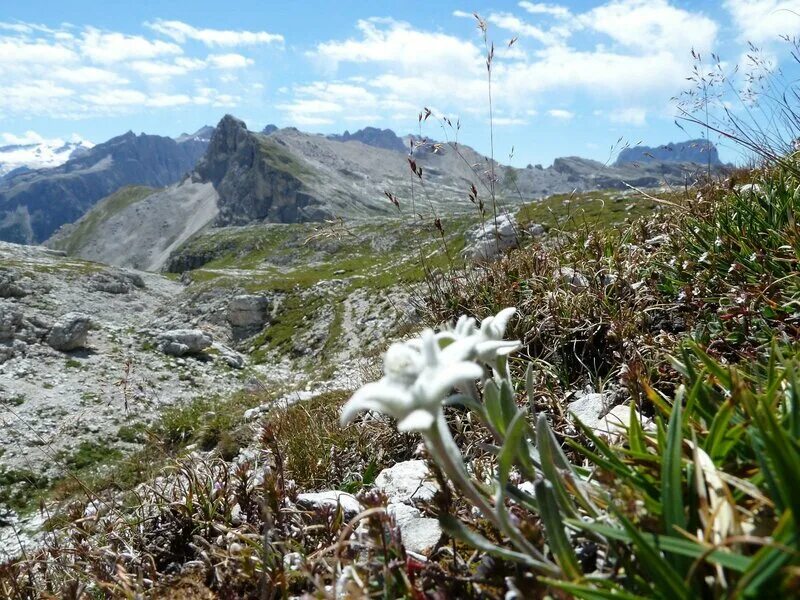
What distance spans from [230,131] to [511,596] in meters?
152

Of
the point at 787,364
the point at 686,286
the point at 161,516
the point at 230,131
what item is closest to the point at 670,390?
the point at 686,286

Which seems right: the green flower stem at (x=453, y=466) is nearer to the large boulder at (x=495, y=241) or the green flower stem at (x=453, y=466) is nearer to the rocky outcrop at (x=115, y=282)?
the large boulder at (x=495, y=241)

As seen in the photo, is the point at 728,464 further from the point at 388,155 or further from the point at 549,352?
the point at 388,155

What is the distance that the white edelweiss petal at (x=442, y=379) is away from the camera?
117 cm

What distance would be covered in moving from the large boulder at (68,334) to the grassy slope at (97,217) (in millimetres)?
136066

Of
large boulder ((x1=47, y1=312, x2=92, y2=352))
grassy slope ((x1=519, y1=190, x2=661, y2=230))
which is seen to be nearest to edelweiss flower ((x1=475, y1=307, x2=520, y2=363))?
grassy slope ((x1=519, y1=190, x2=661, y2=230))

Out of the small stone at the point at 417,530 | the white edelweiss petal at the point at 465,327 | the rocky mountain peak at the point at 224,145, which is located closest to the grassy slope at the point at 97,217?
the rocky mountain peak at the point at 224,145

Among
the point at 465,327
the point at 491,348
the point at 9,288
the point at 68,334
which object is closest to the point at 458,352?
the point at 491,348

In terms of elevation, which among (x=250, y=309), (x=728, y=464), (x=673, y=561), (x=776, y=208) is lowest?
(x=250, y=309)

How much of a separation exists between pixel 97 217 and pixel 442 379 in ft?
571

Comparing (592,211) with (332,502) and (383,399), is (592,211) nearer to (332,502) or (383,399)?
(332,502)

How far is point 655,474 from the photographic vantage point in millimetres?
1689

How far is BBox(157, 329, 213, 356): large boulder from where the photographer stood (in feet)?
80.3

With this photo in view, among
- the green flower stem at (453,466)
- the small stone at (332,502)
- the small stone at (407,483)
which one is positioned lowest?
the small stone at (407,483)
